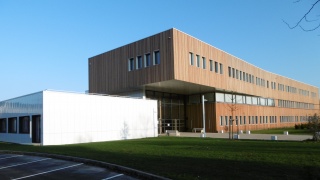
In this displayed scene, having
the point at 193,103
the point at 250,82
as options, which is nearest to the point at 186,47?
the point at 193,103

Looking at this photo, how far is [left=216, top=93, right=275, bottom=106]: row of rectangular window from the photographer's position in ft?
151

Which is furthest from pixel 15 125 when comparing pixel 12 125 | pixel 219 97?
pixel 219 97

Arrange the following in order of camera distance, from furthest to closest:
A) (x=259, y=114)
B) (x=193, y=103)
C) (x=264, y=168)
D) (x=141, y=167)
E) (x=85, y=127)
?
(x=259, y=114), (x=193, y=103), (x=85, y=127), (x=141, y=167), (x=264, y=168)

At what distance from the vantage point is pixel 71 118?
2709 centimetres

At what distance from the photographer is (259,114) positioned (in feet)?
187

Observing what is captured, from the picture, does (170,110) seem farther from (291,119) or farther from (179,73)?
(291,119)

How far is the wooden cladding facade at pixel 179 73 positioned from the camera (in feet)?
111

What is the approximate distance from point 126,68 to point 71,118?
13.0 m

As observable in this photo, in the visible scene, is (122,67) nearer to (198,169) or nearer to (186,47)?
(186,47)

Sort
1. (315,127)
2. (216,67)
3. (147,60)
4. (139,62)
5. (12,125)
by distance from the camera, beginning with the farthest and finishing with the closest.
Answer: (216,67), (139,62), (147,60), (12,125), (315,127)

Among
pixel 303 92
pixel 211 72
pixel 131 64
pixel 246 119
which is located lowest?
pixel 246 119

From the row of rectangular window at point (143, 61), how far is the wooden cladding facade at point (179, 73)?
26cm

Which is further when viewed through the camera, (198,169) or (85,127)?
(85,127)

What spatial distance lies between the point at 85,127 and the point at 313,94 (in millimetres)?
84283
